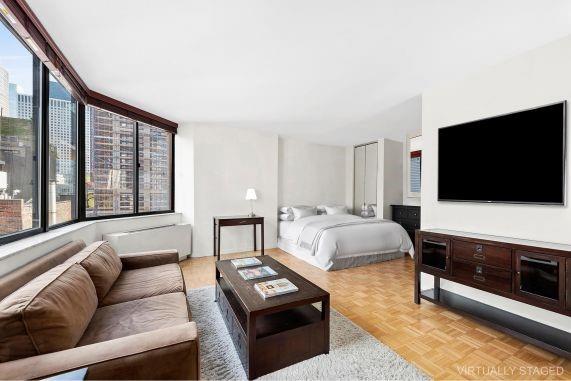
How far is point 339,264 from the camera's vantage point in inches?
149

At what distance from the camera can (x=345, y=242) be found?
379 centimetres

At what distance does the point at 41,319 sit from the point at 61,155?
2405 mm

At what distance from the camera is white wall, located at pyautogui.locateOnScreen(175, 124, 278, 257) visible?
14.6 feet

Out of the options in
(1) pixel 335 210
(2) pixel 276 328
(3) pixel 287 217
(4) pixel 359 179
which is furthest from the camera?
(4) pixel 359 179

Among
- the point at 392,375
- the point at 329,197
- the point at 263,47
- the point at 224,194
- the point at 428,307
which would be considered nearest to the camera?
the point at 392,375

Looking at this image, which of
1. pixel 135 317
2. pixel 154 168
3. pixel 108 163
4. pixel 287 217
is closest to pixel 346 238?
pixel 287 217

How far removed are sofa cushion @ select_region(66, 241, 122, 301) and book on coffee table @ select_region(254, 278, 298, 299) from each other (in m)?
1.07

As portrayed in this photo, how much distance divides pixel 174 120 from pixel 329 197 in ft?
12.0

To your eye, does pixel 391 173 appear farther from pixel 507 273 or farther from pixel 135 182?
pixel 135 182

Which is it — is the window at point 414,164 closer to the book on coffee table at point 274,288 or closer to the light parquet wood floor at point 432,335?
the light parquet wood floor at point 432,335

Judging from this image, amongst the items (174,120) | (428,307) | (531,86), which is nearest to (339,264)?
(428,307)

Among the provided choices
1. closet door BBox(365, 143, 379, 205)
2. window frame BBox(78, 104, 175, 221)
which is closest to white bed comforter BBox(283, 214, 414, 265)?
closet door BBox(365, 143, 379, 205)

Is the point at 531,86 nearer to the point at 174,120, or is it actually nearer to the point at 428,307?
the point at 428,307

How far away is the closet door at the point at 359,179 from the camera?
5910 millimetres
